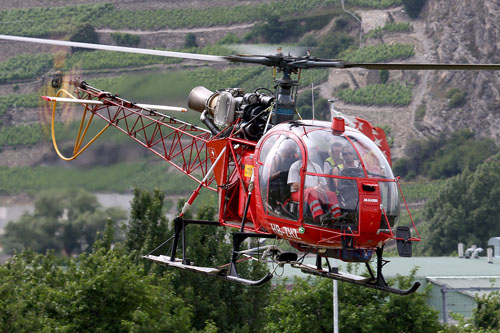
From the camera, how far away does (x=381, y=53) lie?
4181 inches

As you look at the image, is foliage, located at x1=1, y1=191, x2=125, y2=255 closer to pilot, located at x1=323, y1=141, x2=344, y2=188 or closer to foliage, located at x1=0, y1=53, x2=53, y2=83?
foliage, located at x1=0, y1=53, x2=53, y2=83

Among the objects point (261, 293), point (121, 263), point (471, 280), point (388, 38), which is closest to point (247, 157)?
point (121, 263)

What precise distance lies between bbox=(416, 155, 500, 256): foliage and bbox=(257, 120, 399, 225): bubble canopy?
7909cm

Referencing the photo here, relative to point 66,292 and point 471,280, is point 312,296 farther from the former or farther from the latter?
point 471,280

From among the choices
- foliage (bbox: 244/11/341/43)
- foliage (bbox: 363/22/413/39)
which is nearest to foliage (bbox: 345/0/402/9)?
foliage (bbox: 363/22/413/39)

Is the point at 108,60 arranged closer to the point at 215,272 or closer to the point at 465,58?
the point at 465,58

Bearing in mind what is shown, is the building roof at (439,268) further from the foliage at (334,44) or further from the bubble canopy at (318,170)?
the bubble canopy at (318,170)

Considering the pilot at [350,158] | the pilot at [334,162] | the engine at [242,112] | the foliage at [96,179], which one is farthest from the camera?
the foliage at [96,179]

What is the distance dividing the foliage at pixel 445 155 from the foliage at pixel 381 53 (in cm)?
953

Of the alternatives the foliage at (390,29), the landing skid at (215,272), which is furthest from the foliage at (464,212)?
the landing skid at (215,272)

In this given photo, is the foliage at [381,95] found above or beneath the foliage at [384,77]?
beneath

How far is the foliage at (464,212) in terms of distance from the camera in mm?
96125

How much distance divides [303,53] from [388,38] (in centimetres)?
9282

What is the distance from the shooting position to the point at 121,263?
35.6 metres
